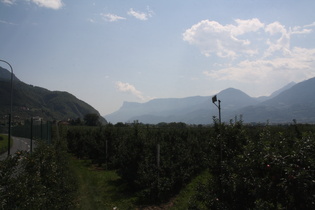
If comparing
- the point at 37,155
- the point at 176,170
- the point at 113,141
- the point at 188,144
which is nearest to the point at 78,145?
the point at 113,141

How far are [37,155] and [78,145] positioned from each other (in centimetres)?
2239

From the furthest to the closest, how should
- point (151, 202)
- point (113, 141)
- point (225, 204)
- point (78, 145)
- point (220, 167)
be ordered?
point (78, 145) < point (113, 141) < point (151, 202) < point (220, 167) < point (225, 204)

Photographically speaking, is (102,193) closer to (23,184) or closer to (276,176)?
(23,184)

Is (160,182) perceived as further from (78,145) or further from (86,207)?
(78,145)

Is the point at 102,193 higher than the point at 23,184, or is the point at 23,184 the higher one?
the point at 23,184

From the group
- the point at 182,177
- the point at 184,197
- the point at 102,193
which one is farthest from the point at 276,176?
the point at 102,193

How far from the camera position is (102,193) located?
42.4 feet

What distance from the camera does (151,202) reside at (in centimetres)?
Result: 1134

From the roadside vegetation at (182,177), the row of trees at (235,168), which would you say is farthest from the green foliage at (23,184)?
the row of trees at (235,168)

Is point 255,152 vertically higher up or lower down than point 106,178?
higher up

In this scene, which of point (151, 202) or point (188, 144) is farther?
point (188, 144)

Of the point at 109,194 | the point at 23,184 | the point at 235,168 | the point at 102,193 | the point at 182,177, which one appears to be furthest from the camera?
the point at 182,177

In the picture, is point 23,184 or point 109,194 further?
point 109,194

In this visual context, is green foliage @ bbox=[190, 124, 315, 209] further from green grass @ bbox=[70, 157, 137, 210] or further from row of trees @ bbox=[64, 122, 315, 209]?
green grass @ bbox=[70, 157, 137, 210]
